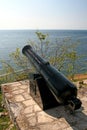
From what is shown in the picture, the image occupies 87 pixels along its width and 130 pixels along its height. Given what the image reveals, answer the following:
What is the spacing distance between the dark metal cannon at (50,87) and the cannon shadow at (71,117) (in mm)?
208

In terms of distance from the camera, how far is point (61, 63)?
1144cm

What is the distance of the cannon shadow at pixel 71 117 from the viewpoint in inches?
175

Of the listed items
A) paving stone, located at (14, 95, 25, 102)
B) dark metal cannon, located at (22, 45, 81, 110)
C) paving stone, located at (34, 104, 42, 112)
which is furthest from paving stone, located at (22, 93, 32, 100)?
paving stone, located at (34, 104, 42, 112)

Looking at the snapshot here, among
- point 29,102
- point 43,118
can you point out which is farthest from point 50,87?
point 29,102

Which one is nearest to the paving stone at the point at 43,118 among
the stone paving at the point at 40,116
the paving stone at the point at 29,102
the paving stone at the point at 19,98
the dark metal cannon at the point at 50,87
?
the stone paving at the point at 40,116

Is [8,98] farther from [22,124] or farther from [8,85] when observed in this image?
[22,124]

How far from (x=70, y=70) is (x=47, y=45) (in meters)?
2.05

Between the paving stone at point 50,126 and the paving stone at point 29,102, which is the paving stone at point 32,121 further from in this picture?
the paving stone at point 29,102

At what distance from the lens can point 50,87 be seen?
4.50 metres

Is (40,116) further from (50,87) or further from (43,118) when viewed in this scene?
(50,87)

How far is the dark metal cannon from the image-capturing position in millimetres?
3902

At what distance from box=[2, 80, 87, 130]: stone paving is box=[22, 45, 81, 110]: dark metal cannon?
0.78 feet

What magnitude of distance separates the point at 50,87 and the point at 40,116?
88 cm

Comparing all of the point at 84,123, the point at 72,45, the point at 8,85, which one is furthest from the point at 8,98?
the point at 72,45
